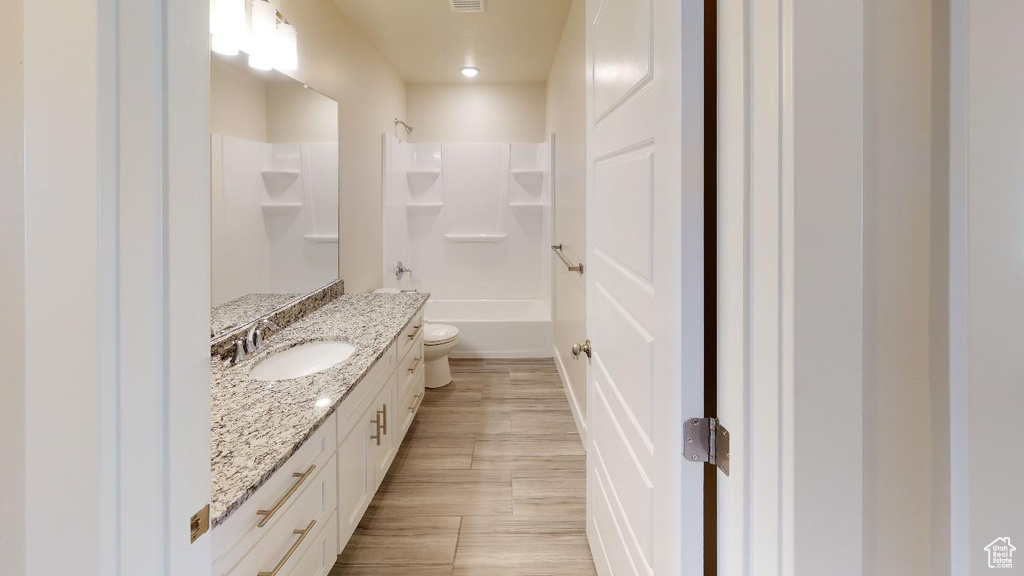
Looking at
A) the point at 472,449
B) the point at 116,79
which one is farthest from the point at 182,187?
the point at 472,449

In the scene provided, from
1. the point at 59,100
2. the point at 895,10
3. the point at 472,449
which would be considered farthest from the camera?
the point at 472,449

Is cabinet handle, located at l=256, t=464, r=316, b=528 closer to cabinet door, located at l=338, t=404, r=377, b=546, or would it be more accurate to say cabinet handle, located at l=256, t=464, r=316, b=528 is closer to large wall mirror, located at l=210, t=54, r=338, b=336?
cabinet door, located at l=338, t=404, r=377, b=546

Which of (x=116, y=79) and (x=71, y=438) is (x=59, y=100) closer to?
(x=116, y=79)

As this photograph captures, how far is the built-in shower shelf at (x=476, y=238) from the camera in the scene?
5305mm

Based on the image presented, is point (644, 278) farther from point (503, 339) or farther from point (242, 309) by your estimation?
point (503, 339)

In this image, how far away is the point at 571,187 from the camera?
3533mm

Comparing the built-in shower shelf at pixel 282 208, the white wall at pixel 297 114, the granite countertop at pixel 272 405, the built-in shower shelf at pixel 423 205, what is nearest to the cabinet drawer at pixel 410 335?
the granite countertop at pixel 272 405

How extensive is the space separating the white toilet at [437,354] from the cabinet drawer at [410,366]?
1.47 ft

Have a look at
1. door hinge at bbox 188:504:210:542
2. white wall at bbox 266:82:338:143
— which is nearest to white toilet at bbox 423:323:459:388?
white wall at bbox 266:82:338:143

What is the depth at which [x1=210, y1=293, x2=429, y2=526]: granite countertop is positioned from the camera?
1116 mm

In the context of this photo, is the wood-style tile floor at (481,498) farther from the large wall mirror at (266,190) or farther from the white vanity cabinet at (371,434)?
the large wall mirror at (266,190)

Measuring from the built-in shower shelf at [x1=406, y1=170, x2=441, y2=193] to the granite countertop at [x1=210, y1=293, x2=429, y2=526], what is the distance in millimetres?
2936

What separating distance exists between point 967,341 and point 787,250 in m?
0.21

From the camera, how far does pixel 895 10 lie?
0.60m
